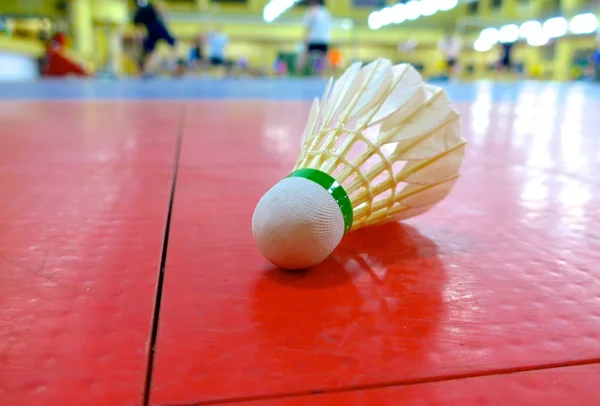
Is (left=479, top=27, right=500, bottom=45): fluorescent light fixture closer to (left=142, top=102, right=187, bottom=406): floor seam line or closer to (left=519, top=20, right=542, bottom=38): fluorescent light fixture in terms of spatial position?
(left=519, top=20, right=542, bottom=38): fluorescent light fixture

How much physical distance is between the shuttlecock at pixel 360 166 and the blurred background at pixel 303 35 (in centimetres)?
966

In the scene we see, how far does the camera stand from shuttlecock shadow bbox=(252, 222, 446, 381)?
421mm

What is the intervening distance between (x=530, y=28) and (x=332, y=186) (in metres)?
16.0

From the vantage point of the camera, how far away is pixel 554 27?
1420 centimetres

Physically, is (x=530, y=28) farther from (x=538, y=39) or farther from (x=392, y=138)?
(x=392, y=138)

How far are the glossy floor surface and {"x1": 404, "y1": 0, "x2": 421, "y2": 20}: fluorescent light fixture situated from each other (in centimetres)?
1732

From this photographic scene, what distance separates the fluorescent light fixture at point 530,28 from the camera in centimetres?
1403

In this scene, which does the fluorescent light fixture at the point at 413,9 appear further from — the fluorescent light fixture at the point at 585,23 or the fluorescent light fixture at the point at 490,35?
the fluorescent light fixture at the point at 585,23

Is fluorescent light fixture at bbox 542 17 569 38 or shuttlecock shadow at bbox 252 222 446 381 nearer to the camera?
shuttlecock shadow at bbox 252 222 446 381

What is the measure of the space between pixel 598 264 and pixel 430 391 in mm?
368

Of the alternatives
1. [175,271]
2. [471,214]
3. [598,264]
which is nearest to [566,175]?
[471,214]

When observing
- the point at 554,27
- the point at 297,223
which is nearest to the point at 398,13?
the point at 554,27

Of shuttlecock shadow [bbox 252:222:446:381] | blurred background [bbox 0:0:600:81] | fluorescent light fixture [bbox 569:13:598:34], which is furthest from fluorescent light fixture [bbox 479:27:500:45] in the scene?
shuttlecock shadow [bbox 252:222:446:381]

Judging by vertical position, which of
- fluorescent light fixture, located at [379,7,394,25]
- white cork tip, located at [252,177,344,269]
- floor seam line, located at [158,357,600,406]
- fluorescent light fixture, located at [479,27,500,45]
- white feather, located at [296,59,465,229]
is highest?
fluorescent light fixture, located at [379,7,394,25]
